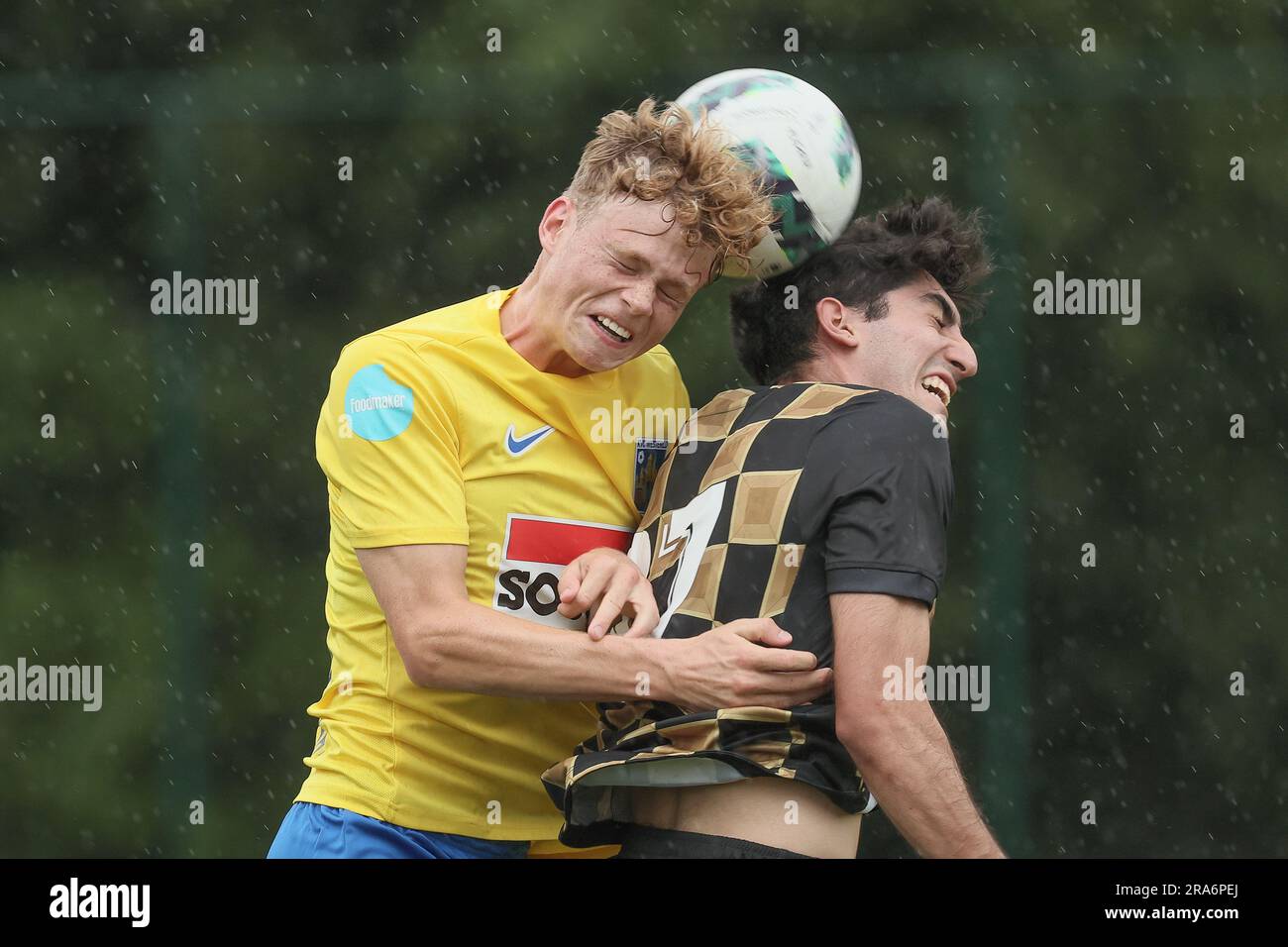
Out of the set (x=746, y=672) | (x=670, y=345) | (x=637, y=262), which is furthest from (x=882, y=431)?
(x=670, y=345)

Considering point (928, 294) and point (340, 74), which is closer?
point (928, 294)

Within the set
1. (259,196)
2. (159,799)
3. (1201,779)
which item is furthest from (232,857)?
(1201,779)

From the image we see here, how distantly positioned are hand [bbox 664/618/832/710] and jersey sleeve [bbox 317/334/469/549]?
1.28 ft

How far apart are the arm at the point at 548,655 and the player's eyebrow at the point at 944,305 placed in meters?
0.66

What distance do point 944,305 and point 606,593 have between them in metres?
0.71

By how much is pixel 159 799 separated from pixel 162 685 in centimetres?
27

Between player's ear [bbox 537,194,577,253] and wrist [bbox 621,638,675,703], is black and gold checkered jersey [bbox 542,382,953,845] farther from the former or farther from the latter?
player's ear [bbox 537,194,577,253]

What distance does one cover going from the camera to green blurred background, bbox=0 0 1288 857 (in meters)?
3.95

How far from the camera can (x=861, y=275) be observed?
2.53 metres

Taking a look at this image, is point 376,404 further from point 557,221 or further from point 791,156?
point 791,156

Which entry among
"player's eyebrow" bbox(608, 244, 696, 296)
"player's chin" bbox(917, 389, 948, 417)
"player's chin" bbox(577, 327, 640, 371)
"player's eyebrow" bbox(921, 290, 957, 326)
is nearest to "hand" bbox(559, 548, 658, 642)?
"player's chin" bbox(577, 327, 640, 371)

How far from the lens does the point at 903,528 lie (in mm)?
2094

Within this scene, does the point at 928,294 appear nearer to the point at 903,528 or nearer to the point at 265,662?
the point at 903,528

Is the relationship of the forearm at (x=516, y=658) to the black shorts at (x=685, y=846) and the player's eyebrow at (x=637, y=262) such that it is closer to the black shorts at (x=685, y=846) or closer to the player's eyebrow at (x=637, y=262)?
the black shorts at (x=685, y=846)
